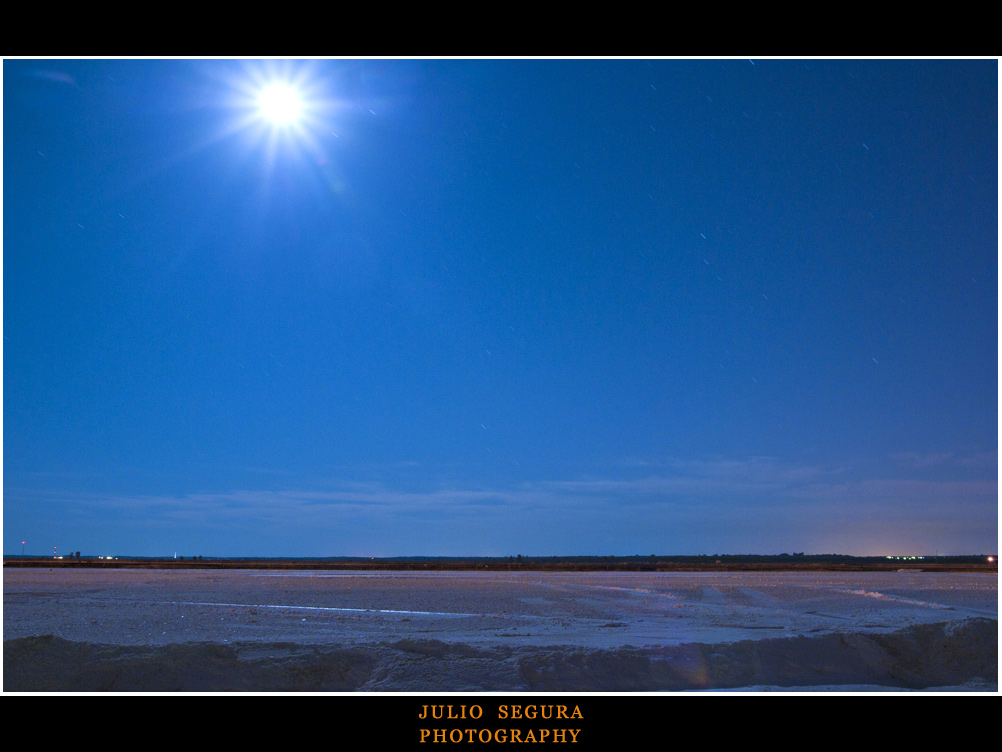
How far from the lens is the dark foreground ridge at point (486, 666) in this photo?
10.1 m

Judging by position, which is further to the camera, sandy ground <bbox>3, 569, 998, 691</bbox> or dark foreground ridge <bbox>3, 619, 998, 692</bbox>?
sandy ground <bbox>3, 569, 998, 691</bbox>

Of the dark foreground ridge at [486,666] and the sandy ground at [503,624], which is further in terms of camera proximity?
the sandy ground at [503,624]

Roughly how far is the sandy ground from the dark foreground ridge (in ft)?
0.14

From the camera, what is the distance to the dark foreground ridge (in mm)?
10055

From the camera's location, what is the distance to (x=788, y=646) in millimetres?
11688

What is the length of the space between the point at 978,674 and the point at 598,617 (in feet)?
28.2

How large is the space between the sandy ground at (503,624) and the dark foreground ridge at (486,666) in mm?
42

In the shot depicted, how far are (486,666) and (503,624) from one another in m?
5.54

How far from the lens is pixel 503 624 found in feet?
52.5

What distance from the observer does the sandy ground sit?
1079 centimetres

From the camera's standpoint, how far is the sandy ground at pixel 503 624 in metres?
10.8
